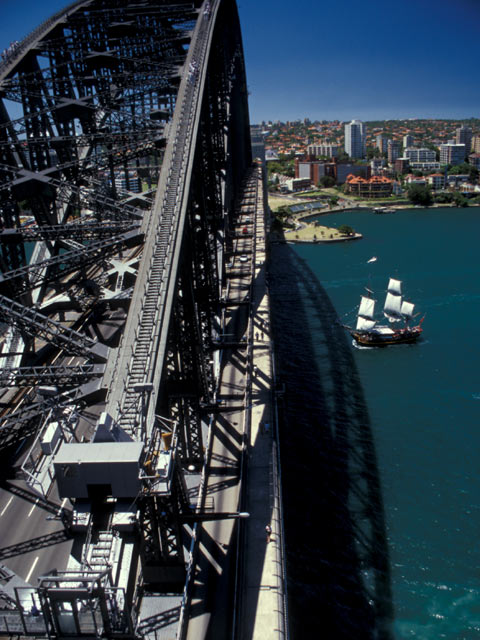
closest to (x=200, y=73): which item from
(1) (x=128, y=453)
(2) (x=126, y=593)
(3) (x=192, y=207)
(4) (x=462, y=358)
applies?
(3) (x=192, y=207)

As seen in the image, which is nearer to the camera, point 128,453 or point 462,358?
point 128,453

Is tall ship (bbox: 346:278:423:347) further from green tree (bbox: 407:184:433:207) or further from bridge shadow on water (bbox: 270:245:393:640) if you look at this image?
green tree (bbox: 407:184:433:207)

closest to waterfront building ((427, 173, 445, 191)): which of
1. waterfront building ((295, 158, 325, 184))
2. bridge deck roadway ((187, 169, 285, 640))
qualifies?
waterfront building ((295, 158, 325, 184))

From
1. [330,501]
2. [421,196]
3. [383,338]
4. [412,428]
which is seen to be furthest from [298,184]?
[330,501]

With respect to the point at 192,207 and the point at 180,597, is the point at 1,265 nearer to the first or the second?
the point at 192,207

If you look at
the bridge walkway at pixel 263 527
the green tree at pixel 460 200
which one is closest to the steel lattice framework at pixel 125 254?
the bridge walkway at pixel 263 527

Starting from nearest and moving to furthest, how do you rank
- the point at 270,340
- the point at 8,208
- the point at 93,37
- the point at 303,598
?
1. the point at 303,598
2. the point at 8,208
3. the point at 270,340
4. the point at 93,37

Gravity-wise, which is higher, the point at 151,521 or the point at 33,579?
the point at 151,521

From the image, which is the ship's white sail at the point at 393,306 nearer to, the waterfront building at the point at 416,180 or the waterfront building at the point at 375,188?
the waterfront building at the point at 375,188
